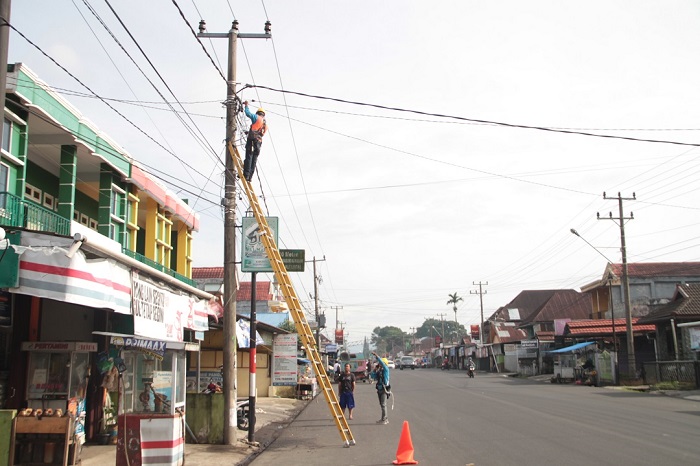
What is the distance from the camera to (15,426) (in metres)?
10.3

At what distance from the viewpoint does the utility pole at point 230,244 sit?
48.2 ft

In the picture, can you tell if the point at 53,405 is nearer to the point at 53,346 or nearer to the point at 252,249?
the point at 53,346

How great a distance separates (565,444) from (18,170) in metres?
12.3

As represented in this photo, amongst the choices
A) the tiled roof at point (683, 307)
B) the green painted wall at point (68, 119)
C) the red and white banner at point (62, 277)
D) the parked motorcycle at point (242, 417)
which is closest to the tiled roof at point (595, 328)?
the tiled roof at point (683, 307)

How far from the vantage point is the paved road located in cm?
1206

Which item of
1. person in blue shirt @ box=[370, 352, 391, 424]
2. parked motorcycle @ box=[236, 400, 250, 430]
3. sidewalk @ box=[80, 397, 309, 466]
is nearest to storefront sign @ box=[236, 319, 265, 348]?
parked motorcycle @ box=[236, 400, 250, 430]

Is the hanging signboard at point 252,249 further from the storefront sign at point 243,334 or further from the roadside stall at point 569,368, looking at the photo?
the roadside stall at point 569,368

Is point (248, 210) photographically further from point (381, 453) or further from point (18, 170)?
point (381, 453)

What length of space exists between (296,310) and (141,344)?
3.71 meters

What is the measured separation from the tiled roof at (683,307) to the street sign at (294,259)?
26221mm

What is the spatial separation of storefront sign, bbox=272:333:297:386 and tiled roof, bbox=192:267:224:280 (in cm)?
2388

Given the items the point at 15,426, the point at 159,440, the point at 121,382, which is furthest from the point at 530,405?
the point at 15,426

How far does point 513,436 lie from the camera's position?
15.0 metres

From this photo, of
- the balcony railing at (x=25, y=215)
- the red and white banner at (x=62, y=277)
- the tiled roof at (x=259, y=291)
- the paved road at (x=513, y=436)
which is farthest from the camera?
the tiled roof at (x=259, y=291)
